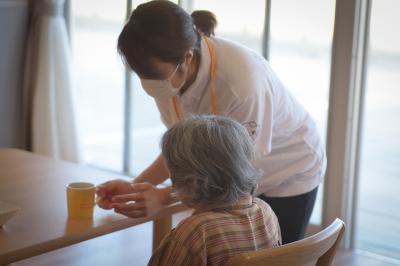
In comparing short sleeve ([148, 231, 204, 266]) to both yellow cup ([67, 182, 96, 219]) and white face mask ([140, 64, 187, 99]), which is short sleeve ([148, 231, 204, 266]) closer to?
yellow cup ([67, 182, 96, 219])

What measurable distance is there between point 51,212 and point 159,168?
0.37 metres

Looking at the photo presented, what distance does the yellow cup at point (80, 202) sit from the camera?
5.63ft

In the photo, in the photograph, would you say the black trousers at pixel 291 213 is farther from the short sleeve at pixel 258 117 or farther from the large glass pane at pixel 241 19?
the large glass pane at pixel 241 19

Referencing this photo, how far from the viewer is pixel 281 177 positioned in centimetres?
192

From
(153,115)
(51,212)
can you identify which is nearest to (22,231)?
(51,212)

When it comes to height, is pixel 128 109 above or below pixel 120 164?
above

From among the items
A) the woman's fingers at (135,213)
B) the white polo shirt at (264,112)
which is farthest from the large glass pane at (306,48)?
the woman's fingers at (135,213)

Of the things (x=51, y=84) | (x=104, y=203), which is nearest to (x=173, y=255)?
(x=104, y=203)

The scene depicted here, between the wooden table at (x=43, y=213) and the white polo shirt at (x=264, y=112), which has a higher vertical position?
the white polo shirt at (x=264, y=112)

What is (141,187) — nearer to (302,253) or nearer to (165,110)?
(165,110)

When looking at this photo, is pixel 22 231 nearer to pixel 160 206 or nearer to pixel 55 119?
pixel 160 206

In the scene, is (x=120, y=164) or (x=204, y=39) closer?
(x=204, y=39)

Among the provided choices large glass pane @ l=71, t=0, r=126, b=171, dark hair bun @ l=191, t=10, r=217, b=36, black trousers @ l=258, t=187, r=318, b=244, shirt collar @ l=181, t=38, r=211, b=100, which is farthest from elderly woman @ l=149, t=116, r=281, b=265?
large glass pane @ l=71, t=0, r=126, b=171

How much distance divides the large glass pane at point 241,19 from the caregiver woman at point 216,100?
5.81 ft
